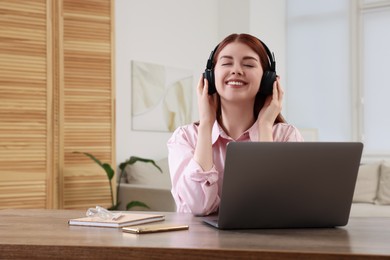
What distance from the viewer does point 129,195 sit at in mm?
5547

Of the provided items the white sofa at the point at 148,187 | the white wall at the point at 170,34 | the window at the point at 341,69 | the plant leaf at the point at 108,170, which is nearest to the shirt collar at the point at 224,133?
the white sofa at the point at 148,187

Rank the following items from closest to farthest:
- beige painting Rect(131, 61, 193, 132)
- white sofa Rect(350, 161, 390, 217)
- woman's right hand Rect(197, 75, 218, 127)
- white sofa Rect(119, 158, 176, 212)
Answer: woman's right hand Rect(197, 75, 218, 127)
white sofa Rect(119, 158, 176, 212)
white sofa Rect(350, 161, 390, 217)
beige painting Rect(131, 61, 193, 132)

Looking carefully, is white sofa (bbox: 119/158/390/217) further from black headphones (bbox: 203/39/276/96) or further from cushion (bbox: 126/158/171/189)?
black headphones (bbox: 203/39/276/96)

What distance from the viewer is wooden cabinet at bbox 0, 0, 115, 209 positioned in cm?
466

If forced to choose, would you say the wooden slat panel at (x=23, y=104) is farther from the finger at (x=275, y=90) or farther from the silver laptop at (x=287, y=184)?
the silver laptop at (x=287, y=184)

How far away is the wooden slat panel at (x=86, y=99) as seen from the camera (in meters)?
5.08

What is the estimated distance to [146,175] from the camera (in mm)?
5875

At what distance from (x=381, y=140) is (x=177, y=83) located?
2.35m

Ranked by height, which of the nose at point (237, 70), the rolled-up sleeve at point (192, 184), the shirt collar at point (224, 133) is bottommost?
the rolled-up sleeve at point (192, 184)

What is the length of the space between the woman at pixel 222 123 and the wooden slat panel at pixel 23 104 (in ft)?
8.71

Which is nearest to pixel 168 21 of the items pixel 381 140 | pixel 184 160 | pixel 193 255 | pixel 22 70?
pixel 22 70

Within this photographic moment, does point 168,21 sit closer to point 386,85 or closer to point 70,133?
point 70,133

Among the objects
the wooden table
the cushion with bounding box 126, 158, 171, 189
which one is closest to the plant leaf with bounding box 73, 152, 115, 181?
the cushion with bounding box 126, 158, 171, 189

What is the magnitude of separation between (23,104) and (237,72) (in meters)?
2.94
